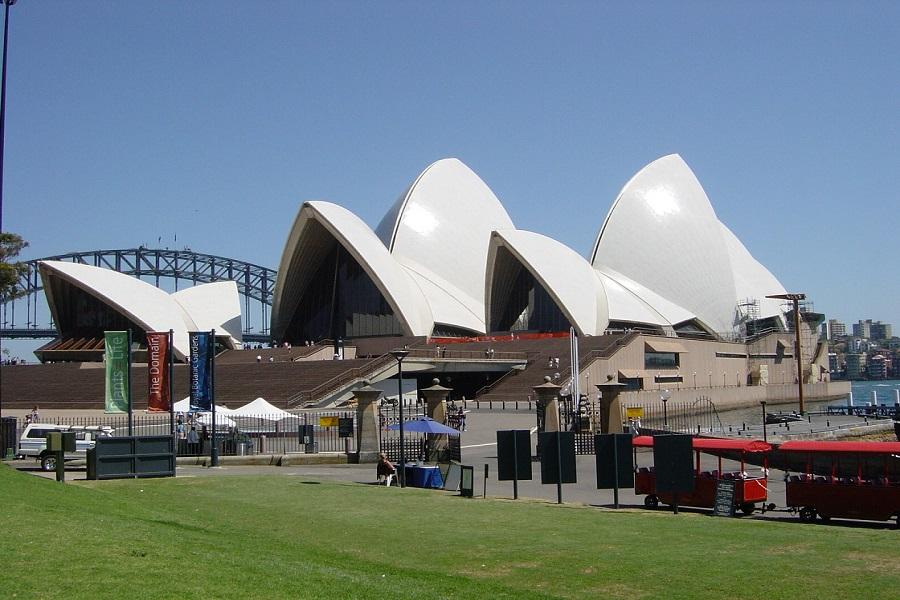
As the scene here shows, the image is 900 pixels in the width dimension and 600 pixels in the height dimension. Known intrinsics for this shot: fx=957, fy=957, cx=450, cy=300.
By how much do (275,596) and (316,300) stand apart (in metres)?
66.2

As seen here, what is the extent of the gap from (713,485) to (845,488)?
2308 millimetres

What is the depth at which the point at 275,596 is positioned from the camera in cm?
724

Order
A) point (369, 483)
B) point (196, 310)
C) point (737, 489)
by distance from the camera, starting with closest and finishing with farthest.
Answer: point (737, 489), point (369, 483), point (196, 310)

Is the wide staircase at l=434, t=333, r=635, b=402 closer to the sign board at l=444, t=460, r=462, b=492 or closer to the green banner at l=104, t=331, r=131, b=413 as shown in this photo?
the green banner at l=104, t=331, r=131, b=413

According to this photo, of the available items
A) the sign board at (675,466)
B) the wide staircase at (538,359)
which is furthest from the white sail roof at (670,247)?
the sign board at (675,466)

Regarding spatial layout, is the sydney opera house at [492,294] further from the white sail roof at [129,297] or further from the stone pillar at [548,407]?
the stone pillar at [548,407]

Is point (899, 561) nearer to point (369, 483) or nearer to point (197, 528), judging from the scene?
point (197, 528)

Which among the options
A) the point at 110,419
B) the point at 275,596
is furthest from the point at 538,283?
the point at 275,596

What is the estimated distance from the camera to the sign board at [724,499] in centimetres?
1552

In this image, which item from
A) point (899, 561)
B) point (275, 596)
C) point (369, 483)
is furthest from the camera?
point (369, 483)

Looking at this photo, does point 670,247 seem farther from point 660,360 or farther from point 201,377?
point 201,377

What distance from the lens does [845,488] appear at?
14594 mm

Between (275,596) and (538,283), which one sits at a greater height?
(538,283)

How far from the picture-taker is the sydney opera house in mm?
63156
